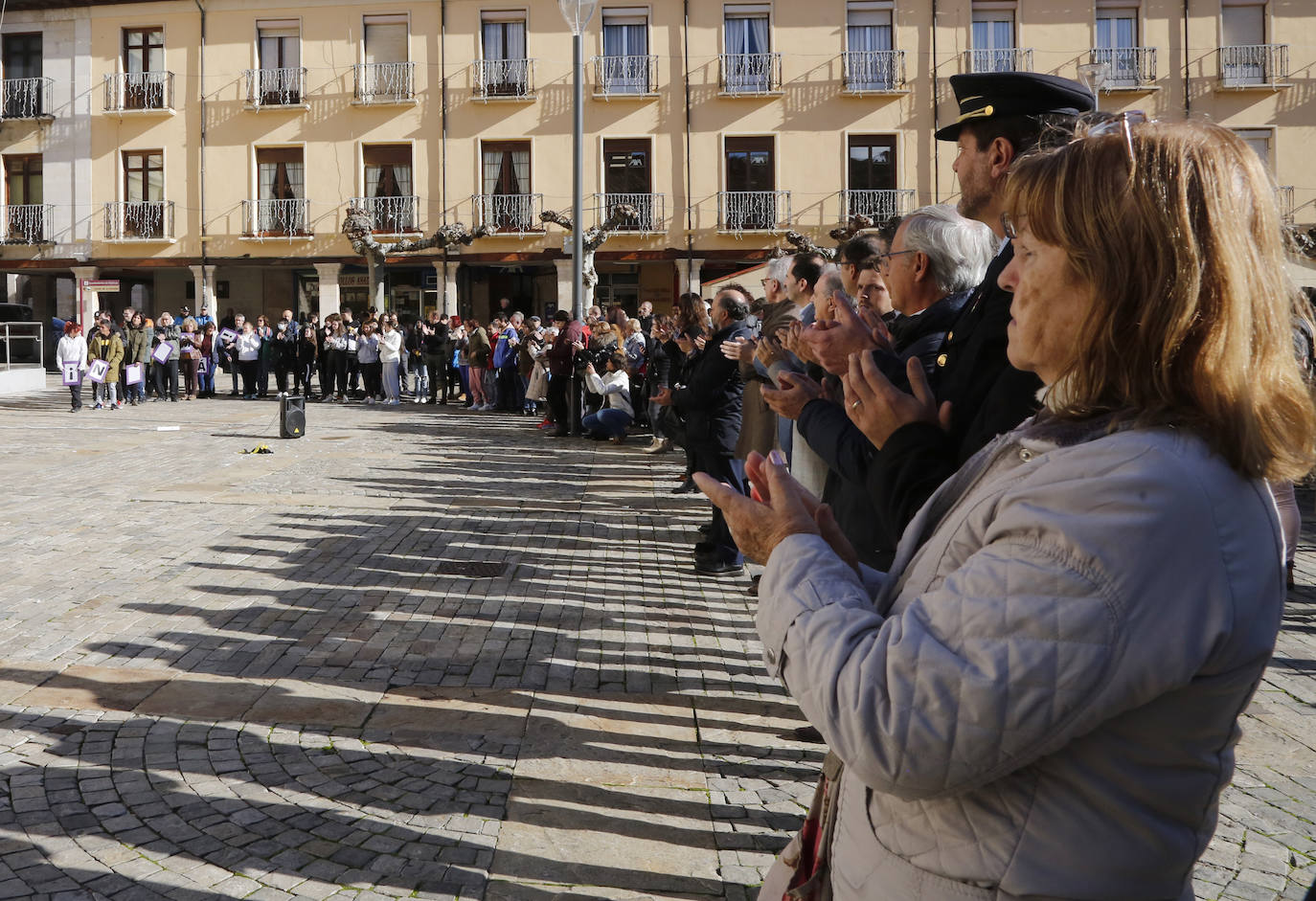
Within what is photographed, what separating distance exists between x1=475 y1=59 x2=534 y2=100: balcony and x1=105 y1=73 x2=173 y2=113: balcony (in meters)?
8.67

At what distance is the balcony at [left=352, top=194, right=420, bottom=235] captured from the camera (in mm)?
33562

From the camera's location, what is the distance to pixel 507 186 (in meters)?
33.4

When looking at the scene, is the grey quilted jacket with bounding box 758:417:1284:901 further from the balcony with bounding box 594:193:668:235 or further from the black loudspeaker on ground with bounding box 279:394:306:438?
the balcony with bounding box 594:193:668:235

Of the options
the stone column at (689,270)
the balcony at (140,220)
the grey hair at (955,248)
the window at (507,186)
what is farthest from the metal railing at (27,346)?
the grey hair at (955,248)

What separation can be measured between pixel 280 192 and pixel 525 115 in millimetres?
7184

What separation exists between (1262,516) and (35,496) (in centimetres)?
1116

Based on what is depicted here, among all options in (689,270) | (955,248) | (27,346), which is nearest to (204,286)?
(27,346)

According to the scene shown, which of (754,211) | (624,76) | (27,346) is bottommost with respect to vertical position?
(27,346)

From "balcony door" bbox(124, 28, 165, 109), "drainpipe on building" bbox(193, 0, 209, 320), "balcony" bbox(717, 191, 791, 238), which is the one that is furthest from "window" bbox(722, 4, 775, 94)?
"balcony door" bbox(124, 28, 165, 109)

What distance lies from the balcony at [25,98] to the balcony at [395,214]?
944 centimetres

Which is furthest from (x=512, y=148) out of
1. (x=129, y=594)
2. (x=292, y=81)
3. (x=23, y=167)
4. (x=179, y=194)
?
(x=129, y=594)

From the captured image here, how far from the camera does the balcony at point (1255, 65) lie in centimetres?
3155

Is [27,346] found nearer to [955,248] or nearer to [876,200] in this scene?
[876,200]

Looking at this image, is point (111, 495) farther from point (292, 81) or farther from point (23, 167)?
point (23, 167)
